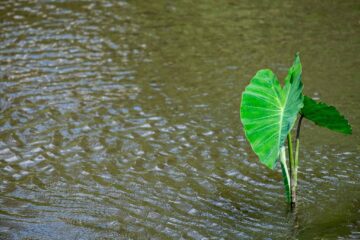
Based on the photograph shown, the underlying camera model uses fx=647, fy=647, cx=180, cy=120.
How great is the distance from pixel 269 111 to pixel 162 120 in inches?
82.1

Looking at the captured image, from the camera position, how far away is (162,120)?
6.20 meters

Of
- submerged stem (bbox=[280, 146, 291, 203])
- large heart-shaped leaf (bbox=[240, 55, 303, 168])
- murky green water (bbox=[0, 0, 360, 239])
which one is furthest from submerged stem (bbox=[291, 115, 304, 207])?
large heart-shaped leaf (bbox=[240, 55, 303, 168])

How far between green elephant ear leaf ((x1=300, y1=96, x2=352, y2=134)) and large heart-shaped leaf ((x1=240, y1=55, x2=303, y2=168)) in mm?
141

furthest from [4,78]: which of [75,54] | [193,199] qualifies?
[193,199]

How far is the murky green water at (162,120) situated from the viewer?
4625 millimetres

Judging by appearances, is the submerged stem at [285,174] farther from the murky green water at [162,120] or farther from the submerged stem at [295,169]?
the murky green water at [162,120]

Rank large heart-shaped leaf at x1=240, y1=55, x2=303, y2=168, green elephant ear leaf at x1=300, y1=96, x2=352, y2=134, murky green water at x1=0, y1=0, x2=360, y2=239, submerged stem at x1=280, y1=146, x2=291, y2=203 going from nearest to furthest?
1. large heart-shaped leaf at x1=240, y1=55, x2=303, y2=168
2. green elephant ear leaf at x1=300, y1=96, x2=352, y2=134
3. submerged stem at x1=280, y1=146, x2=291, y2=203
4. murky green water at x1=0, y1=0, x2=360, y2=239

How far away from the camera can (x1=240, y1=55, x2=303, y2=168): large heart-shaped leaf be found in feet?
13.4

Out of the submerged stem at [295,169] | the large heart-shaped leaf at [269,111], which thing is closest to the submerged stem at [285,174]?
the submerged stem at [295,169]

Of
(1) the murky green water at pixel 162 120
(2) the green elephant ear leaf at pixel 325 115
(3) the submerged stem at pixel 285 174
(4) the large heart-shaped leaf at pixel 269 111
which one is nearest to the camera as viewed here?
(4) the large heart-shaped leaf at pixel 269 111

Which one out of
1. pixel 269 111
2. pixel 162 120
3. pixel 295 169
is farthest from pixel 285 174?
pixel 162 120

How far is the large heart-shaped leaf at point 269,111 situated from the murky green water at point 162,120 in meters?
0.66

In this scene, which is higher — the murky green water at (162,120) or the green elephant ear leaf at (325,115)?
the green elephant ear leaf at (325,115)

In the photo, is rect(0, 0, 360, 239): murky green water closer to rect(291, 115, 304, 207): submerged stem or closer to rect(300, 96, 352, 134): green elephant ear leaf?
rect(291, 115, 304, 207): submerged stem
